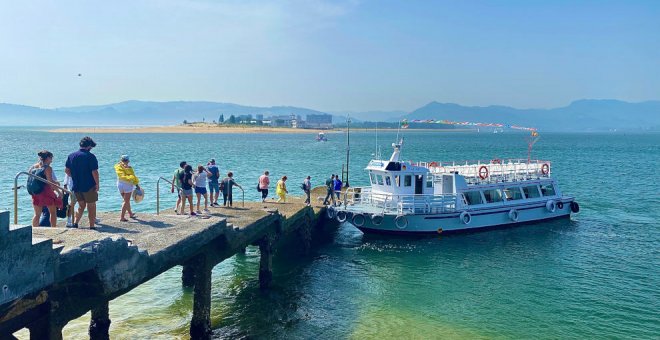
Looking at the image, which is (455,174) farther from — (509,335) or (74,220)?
(74,220)

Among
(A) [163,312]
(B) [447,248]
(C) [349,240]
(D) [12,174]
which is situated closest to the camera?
(A) [163,312]

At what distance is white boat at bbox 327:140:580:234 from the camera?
28141mm

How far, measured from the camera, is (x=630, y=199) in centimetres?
4456

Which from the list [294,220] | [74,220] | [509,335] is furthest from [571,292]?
[74,220]

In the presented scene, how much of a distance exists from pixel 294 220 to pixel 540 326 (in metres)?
10.8

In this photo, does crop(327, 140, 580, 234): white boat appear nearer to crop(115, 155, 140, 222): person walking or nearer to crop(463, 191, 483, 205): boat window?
crop(463, 191, 483, 205): boat window

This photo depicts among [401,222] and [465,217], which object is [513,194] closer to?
[465,217]

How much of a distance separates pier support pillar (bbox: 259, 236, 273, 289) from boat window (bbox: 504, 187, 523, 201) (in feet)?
60.2

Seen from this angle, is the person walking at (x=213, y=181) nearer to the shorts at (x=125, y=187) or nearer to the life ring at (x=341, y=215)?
the shorts at (x=125, y=187)

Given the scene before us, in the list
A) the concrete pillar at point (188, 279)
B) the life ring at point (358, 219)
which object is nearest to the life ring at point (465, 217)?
the life ring at point (358, 219)

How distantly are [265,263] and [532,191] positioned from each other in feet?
70.3

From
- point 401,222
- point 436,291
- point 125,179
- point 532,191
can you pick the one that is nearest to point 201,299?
point 125,179

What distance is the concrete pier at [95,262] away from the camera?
756 centimetres

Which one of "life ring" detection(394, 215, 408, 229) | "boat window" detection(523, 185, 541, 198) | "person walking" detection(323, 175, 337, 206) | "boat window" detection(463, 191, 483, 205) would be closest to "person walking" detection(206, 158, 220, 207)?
"person walking" detection(323, 175, 337, 206)
